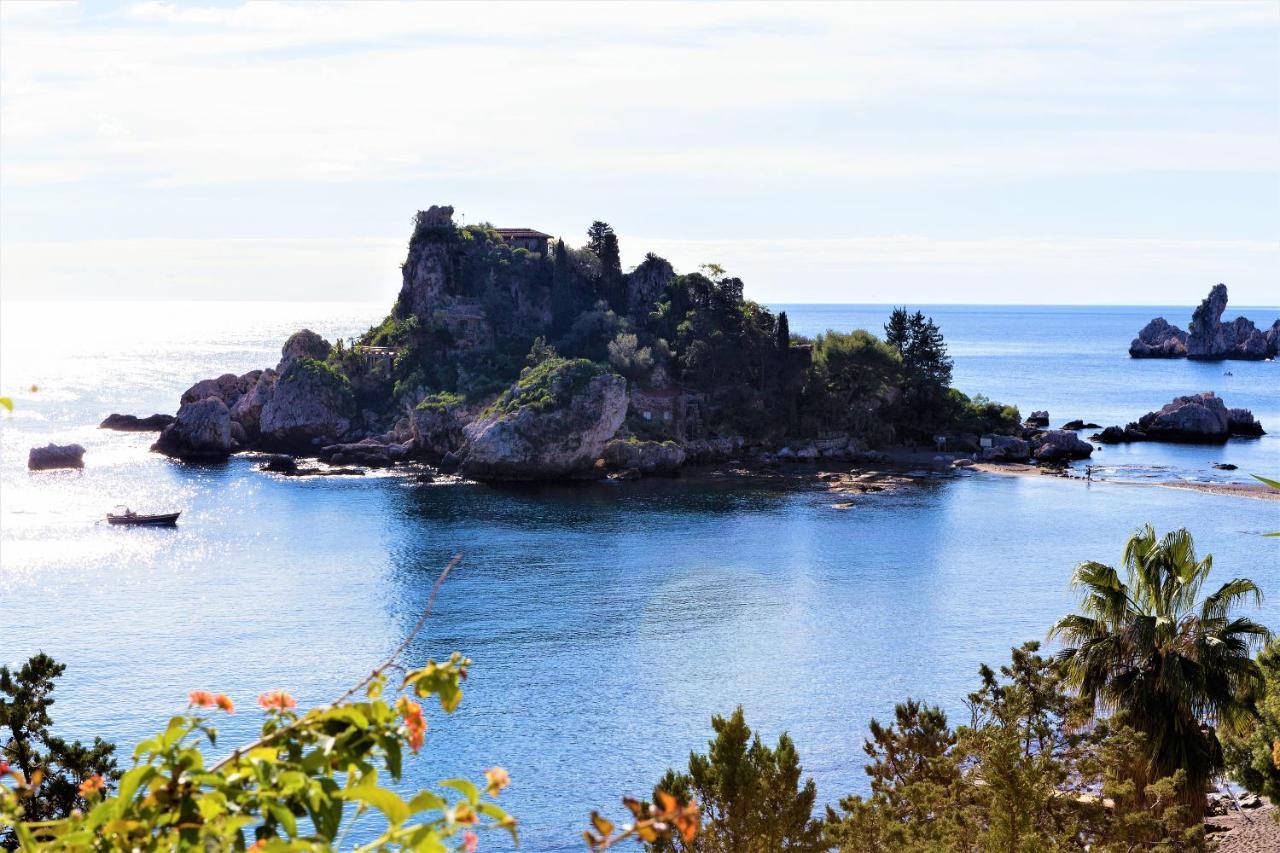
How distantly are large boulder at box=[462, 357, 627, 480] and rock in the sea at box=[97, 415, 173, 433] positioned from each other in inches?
2054

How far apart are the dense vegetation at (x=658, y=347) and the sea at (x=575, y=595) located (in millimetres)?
14327

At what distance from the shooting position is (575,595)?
64875 millimetres

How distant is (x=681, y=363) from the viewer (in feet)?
391

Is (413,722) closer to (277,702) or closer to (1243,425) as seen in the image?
(277,702)

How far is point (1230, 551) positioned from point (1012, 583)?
15.8 metres

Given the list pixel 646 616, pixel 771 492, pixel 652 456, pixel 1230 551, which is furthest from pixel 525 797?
pixel 652 456

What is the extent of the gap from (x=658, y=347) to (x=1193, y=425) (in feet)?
186

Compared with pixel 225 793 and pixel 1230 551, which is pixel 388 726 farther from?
pixel 1230 551

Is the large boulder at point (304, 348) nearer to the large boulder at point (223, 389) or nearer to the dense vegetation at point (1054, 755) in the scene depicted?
the large boulder at point (223, 389)

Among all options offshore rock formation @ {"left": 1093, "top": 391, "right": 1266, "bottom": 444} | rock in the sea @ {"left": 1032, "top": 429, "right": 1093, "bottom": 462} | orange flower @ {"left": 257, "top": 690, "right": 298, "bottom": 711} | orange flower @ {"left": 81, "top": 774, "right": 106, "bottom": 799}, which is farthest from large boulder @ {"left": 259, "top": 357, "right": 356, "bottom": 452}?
orange flower @ {"left": 257, "top": 690, "right": 298, "bottom": 711}

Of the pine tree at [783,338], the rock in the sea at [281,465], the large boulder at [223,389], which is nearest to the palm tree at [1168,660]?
the rock in the sea at [281,465]

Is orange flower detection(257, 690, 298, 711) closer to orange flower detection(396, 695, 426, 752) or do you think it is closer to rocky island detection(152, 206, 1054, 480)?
orange flower detection(396, 695, 426, 752)

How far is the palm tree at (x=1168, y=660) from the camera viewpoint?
26.1m

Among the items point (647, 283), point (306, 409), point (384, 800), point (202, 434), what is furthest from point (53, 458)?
point (384, 800)
